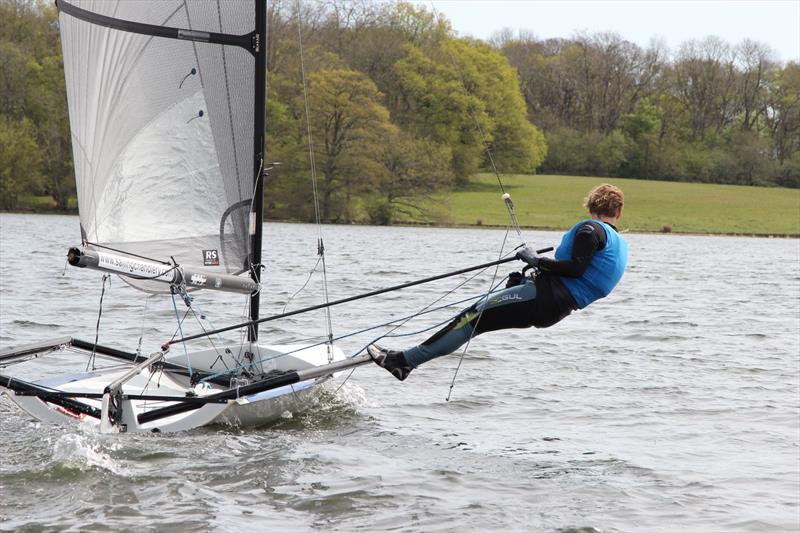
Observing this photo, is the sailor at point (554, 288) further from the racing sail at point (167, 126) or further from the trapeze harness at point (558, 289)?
the racing sail at point (167, 126)

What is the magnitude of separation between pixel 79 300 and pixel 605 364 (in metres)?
8.90

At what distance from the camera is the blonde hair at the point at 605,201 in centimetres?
737

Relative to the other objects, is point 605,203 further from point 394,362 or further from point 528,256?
point 394,362

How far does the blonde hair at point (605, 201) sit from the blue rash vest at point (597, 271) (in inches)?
5.3

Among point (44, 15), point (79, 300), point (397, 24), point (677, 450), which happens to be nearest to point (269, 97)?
point (44, 15)

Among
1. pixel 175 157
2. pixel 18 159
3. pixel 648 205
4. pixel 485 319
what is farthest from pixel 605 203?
pixel 648 205

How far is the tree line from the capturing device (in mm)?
49469

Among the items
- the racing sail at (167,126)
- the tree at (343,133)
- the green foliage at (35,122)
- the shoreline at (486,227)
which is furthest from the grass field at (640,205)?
the racing sail at (167,126)

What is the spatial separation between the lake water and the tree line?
643 inches

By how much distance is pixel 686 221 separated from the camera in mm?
58938

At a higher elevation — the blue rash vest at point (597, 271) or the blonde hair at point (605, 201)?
the blonde hair at point (605, 201)

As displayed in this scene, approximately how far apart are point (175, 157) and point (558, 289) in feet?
12.2

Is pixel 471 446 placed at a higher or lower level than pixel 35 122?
lower

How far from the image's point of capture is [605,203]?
736cm
